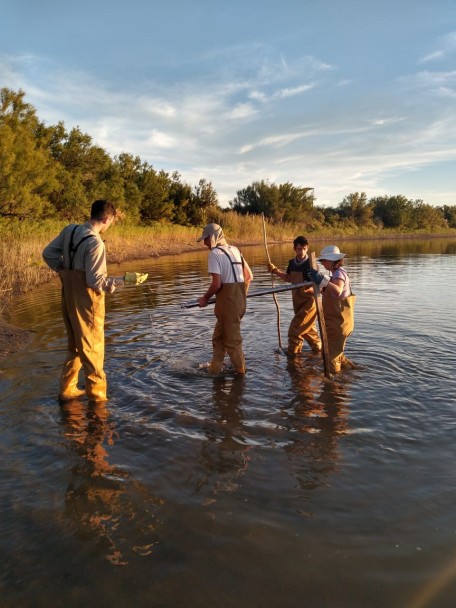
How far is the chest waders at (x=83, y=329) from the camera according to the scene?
511 centimetres

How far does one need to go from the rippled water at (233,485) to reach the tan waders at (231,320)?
37 centimetres

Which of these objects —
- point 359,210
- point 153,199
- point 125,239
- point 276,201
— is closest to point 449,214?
point 359,210

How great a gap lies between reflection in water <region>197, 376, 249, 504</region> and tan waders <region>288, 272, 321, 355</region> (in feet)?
6.58

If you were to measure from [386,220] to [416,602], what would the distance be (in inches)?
2918

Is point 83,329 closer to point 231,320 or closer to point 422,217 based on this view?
point 231,320

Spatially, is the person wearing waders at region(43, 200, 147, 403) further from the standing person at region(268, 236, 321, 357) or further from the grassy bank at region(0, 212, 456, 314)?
the grassy bank at region(0, 212, 456, 314)

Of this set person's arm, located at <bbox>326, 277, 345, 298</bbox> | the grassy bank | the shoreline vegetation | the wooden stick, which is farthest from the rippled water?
the grassy bank

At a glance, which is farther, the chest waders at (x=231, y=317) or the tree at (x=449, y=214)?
the tree at (x=449, y=214)

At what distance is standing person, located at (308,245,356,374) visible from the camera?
20.6 feet

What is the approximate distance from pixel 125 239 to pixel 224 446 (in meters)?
26.3

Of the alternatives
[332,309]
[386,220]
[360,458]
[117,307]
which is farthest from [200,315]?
[386,220]

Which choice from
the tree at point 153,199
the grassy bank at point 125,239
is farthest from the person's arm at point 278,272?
the tree at point 153,199

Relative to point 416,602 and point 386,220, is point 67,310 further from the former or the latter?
point 386,220

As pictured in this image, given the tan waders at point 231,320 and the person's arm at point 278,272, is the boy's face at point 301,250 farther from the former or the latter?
the tan waders at point 231,320
